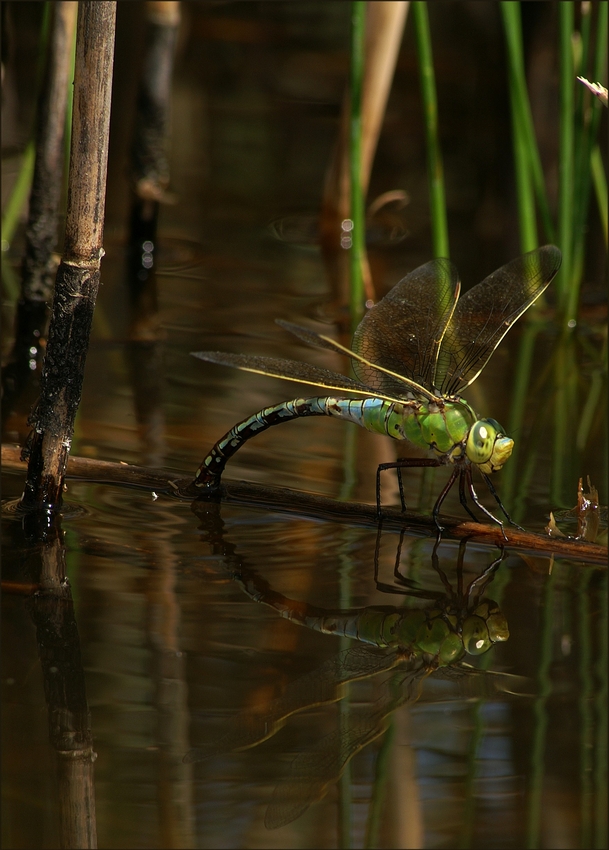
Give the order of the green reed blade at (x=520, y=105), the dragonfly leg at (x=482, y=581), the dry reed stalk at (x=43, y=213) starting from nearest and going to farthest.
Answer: the dragonfly leg at (x=482, y=581)
the dry reed stalk at (x=43, y=213)
the green reed blade at (x=520, y=105)

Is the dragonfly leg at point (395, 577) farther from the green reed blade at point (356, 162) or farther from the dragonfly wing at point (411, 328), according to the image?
the green reed blade at point (356, 162)

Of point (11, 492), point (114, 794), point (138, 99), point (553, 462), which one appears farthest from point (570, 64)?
point (114, 794)

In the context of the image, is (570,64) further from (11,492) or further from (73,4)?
(11,492)

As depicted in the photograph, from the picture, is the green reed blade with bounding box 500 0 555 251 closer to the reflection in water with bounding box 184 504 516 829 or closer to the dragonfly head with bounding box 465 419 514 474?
the dragonfly head with bounding box 465 419 514 474

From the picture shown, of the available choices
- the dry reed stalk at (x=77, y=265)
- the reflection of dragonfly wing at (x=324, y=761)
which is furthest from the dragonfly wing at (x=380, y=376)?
the reflection of dragonfly wing at (x=324, y=761)

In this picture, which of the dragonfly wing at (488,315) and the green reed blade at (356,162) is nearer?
the dragonfly wing at (488,315)

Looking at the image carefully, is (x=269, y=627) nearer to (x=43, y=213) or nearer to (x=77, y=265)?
(x=77, y=265)
